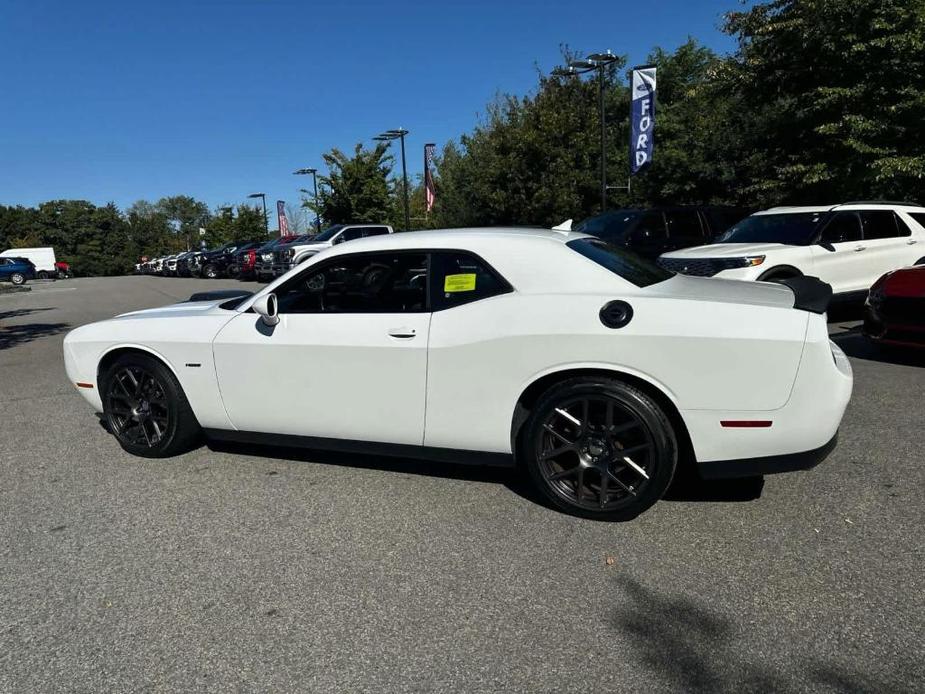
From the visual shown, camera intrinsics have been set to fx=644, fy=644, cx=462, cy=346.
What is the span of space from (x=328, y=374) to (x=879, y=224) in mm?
8806

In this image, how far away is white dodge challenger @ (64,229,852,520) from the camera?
9.96 ft

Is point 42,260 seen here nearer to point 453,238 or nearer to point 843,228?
Answer: point 843,228

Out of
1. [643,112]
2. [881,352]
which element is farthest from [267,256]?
[881,352]

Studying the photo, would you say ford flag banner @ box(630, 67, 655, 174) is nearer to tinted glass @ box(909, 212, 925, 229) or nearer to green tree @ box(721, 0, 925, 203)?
green tree @ box(721, 0, 925, 203)

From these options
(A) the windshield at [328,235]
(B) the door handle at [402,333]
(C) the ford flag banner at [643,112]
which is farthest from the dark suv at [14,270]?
(B) the door handle at [402,333]

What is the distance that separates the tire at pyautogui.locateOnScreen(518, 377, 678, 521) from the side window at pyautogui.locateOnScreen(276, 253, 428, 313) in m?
0.96

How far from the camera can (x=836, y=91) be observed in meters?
13.3

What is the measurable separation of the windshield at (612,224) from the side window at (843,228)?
3540 mm

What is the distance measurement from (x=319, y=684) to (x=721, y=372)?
2.16 meters

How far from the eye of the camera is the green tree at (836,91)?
41.4ft

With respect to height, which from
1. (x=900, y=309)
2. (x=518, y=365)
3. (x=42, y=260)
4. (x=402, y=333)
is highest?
(x=42, y=260)

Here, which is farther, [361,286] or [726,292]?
[361,286]

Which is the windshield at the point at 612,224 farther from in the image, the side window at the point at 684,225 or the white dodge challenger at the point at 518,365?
the white dodge challenger at the point at 518,365

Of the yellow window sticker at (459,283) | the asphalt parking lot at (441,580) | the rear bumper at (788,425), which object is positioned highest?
the yellow window sticker at (459,283)
